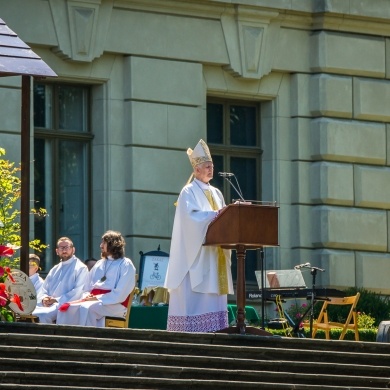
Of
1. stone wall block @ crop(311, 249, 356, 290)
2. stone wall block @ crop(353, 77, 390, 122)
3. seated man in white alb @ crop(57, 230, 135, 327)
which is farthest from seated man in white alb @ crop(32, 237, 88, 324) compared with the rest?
stone wall block @ crop(353, 77, 390, 122)

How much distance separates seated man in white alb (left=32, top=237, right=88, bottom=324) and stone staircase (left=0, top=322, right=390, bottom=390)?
13.5ft

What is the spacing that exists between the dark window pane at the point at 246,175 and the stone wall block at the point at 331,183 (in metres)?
0.85

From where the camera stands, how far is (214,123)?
102ft

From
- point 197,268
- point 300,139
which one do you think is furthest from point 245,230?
point 300,139

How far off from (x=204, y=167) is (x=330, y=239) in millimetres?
7575

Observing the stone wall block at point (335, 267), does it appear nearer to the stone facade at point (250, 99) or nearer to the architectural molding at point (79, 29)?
the stone facade at point (250, 99)

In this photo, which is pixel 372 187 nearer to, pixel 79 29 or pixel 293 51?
pixel 293 51

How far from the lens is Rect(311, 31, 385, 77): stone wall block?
103 ft

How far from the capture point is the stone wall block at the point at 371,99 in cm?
3153

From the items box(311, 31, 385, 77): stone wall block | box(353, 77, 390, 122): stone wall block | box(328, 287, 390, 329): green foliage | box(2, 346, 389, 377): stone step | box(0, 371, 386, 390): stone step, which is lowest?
box(0, 371, 386, 390): stone step

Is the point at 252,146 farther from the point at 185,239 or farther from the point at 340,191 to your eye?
the point at 185,239

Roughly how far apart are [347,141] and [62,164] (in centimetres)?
432

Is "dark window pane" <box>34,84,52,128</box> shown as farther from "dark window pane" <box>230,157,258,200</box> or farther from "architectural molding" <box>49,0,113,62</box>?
"dark window pane" <box>230,157,258,200</box>

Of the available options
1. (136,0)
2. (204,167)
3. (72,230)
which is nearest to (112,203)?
(72,230)
